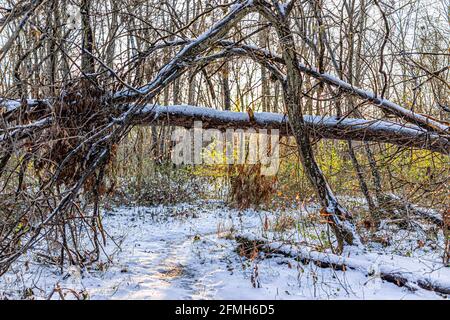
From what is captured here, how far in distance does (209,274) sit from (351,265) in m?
1.75

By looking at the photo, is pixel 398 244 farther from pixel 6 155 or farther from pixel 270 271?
pixel 6 155

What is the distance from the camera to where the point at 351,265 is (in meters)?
4.30

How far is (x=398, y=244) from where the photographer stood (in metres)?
6.20

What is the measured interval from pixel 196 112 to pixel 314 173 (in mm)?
1799

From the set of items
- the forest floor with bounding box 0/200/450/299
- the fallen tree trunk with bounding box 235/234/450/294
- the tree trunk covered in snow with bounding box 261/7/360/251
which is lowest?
the forest floor with bounding box 0/200/450/299

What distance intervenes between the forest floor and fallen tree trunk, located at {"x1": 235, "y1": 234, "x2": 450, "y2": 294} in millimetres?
71

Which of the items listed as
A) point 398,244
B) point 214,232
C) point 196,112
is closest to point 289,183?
point 214,232

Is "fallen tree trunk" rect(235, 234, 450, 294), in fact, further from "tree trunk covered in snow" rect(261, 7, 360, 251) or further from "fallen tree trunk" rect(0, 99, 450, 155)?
"fallen tree trunk" rect(0, 99, 450, 155)

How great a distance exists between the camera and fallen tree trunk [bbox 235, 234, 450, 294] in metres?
3.69

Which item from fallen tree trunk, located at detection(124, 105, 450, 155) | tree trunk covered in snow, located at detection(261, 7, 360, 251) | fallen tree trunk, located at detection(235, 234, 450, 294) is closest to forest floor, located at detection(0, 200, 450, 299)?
fallen tree trunk, located at detection(235, 234, 450, 294)

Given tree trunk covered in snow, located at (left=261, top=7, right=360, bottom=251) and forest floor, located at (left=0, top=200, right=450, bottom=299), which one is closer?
forest floor, located at (left=0, top=200, right=450, bottom=299)

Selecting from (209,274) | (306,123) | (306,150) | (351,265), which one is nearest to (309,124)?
(306,123)

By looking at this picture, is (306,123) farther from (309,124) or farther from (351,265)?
(351,265)

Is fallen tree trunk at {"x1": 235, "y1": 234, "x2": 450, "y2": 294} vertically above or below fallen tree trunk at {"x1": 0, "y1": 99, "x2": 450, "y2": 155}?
below
